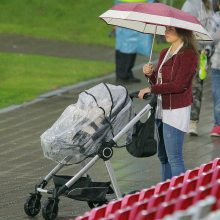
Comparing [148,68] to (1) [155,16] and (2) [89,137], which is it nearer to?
(1) [155,16]

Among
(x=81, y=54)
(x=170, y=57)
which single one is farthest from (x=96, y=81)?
(x=170, y=57)

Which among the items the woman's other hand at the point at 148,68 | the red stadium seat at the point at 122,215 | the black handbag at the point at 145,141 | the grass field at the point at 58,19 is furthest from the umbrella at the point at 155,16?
the grass field at the point at 58,19

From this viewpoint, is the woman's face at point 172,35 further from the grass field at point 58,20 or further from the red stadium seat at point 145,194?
the grass field at point 58,20

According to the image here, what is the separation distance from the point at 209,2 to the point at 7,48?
8.40 metres

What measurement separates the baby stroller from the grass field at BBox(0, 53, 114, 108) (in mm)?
6244

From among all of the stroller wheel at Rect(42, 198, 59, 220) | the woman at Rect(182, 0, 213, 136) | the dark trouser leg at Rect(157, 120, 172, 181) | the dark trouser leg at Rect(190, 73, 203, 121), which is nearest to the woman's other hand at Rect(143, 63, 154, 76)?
the dark trouser leg at Rect(157, 120, 172, 181)

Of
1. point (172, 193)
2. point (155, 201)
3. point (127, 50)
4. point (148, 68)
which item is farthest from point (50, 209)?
point (127, 50)

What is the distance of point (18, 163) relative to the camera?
11156 mm

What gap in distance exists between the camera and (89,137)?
8375 millimetres

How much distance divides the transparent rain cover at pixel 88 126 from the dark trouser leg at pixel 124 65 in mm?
8523

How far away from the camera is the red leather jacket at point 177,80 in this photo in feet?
28.3

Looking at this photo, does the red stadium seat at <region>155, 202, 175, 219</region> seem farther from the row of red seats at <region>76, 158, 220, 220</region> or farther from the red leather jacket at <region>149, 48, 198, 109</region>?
the red leather jacket at <region>149, 48, 198, 109</region>

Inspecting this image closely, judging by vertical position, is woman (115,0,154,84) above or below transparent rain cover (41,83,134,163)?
below

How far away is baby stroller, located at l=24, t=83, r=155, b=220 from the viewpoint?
8.37 m
